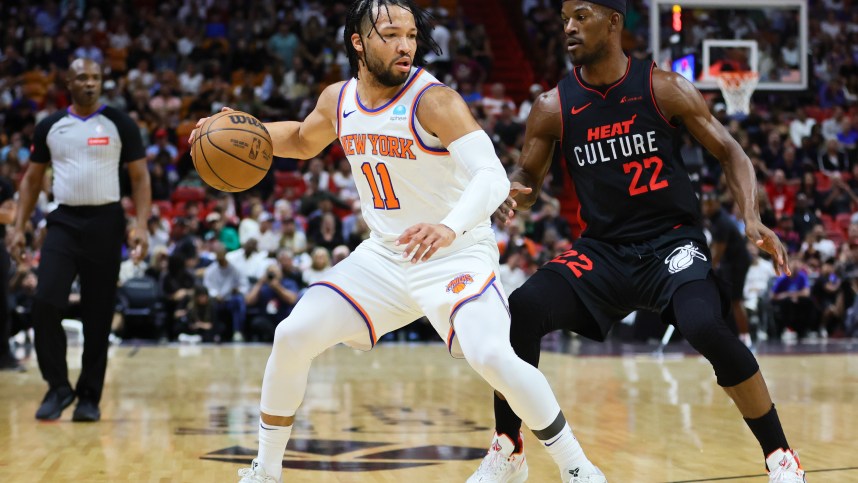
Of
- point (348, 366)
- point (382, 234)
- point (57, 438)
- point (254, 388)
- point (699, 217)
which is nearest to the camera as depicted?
point (382, 234)

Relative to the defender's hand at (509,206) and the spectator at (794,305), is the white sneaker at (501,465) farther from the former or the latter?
the spectator at (794,305)

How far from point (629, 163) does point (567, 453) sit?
1333mm

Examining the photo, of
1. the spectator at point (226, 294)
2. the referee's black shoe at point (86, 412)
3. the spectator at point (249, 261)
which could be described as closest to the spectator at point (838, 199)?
the spectator at point (249, 261)

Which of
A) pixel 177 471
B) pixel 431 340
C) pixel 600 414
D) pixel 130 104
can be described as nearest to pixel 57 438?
pixel 177 471

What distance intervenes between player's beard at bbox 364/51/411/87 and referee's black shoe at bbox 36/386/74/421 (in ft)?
12.1

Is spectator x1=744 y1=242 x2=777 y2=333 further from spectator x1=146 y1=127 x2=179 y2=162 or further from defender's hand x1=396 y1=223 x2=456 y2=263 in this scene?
defender's hand x1=396 y1=223 x2=456 y2=263

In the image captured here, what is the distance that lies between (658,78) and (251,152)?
5.89 ft

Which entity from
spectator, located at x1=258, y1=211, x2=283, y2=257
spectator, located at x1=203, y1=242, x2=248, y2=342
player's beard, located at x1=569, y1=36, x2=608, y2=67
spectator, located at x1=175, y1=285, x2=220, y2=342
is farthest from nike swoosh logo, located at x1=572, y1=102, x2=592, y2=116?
spectator, located at x1=258, y1=211, x2=283, y2=257

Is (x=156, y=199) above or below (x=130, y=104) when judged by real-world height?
below

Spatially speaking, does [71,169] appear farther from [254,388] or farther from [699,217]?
[699,217]

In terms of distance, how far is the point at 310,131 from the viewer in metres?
4.54

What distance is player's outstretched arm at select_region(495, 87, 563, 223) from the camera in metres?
4.75

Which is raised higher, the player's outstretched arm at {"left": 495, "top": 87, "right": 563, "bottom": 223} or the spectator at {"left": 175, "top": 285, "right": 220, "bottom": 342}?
the player's outstretched arm at {"left": 495, "top": 87, "right": 563, "bottom": 223}

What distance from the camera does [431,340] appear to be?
48.3 ft
